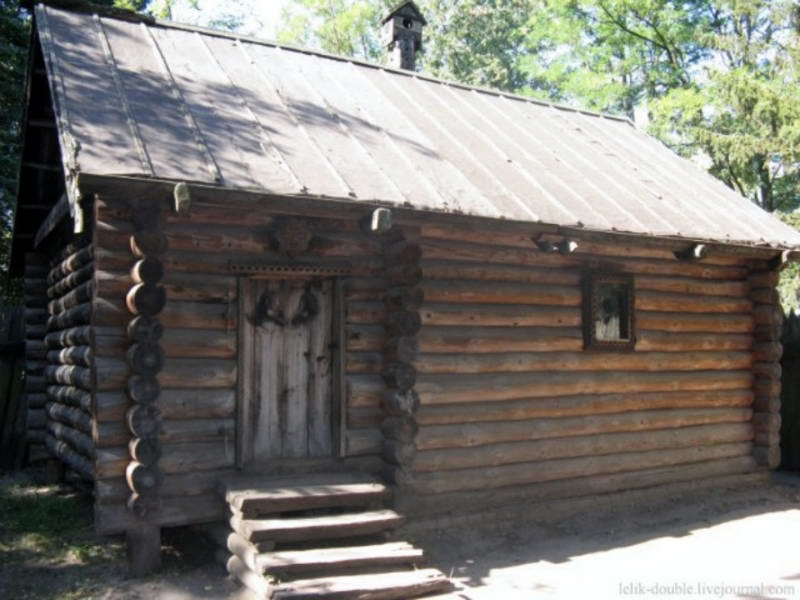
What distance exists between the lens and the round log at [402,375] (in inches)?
293

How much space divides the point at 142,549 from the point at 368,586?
1992 millimetres

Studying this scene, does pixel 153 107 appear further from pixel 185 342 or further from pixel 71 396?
pixel 71 396

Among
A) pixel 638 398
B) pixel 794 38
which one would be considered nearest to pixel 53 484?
pixel 638 398

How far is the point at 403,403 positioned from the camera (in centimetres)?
740

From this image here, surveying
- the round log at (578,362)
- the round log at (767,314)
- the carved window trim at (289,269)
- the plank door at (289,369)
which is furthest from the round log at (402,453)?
the round log at (767,314)

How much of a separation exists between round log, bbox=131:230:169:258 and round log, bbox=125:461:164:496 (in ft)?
5.66

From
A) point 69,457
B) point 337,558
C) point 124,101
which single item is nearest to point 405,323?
point 337,558

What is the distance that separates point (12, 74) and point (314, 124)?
10.3 m

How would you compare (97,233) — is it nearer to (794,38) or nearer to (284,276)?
(284,276)

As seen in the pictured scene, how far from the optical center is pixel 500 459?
8.13 meters

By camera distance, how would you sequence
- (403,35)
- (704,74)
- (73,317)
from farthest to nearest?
(704,74) < (403,35) < (73,317)

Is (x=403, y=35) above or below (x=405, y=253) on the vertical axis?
above

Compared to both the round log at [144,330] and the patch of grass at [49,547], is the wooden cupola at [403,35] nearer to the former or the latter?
the round log at [144,330]

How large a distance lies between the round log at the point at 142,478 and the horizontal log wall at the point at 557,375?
2.09m
